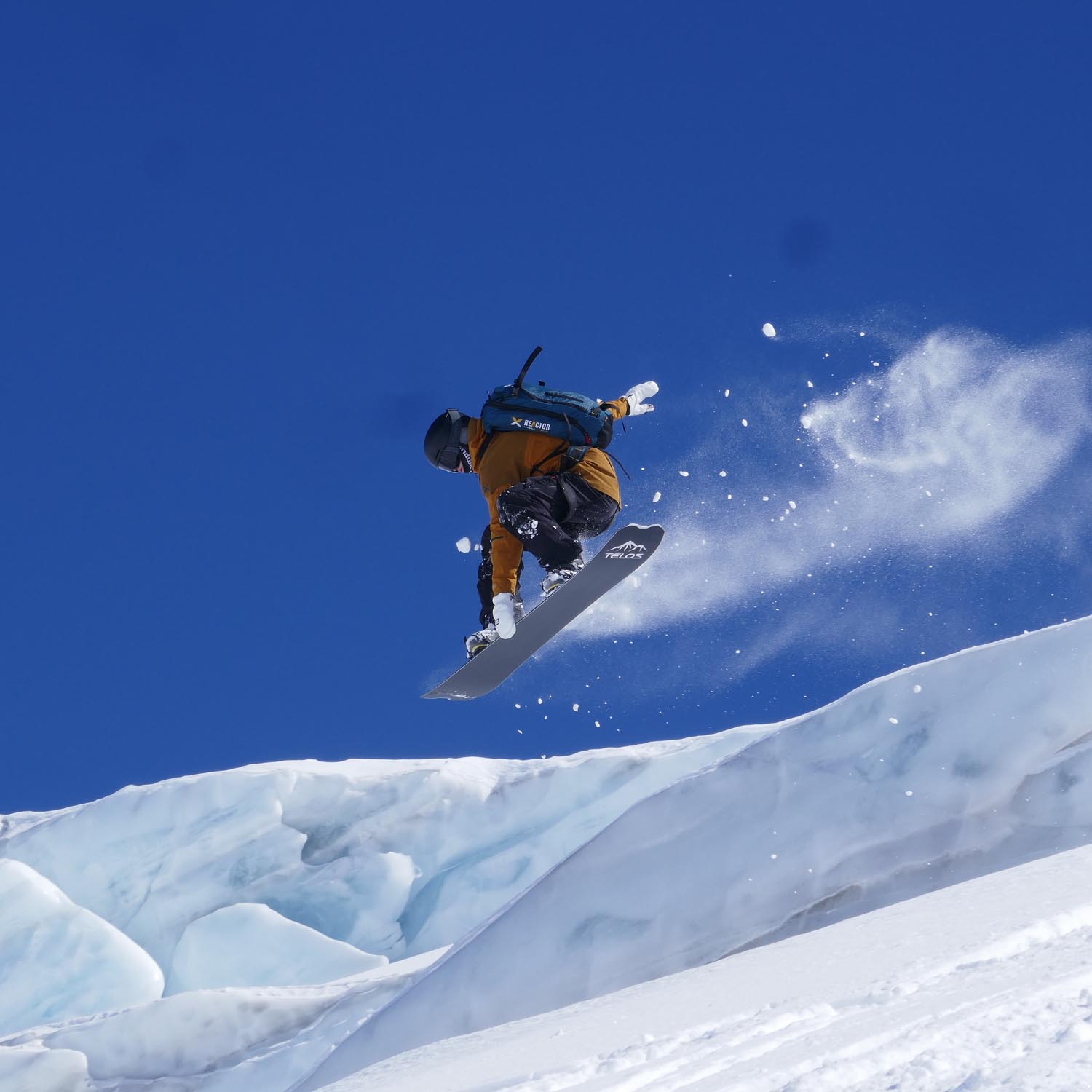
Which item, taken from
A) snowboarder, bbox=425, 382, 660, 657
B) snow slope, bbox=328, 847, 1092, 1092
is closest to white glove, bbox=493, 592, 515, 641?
snowboarder, bbox=425, 382, 660, 657

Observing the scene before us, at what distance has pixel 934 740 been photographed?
7121 mm

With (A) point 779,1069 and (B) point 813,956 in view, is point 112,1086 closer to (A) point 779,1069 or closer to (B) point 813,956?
(B) point 813,956

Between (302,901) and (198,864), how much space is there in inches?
63.3

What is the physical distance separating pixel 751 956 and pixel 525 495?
3374mm

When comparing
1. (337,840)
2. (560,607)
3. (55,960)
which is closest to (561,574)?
(560,607)

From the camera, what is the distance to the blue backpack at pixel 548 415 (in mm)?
7949

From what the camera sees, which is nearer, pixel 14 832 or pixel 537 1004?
pixel 537 1004

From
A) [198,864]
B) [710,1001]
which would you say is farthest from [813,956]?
[198,864]

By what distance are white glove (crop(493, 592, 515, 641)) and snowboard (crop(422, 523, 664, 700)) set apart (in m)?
0.18

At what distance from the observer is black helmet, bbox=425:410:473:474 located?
8234mm

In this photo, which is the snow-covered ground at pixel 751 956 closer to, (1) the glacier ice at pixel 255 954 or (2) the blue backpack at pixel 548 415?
(1) the glacier ice at pixel 255 954

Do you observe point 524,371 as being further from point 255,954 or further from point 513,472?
point 255,954

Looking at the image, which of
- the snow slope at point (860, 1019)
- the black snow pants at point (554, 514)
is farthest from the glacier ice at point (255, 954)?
the snow slope at point (860, 1019)

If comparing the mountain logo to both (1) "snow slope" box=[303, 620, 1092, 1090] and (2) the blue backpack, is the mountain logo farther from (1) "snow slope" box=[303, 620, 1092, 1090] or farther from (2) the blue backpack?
(1) "snow slope" box=[303, 620, 1092, 1090]
